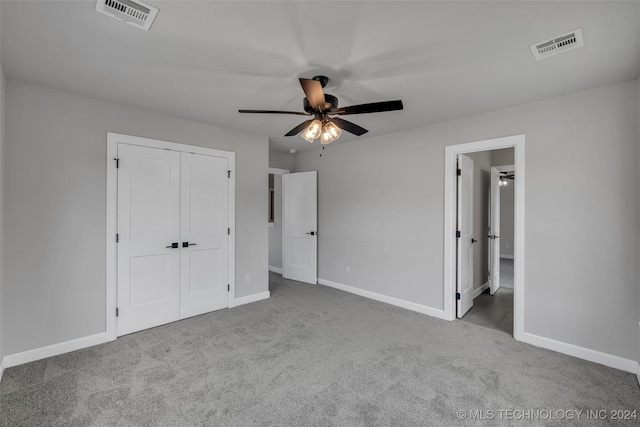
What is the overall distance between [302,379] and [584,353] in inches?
104

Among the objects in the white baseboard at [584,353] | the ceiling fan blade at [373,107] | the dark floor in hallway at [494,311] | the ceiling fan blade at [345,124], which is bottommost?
the dark floor in hallway at [494,311]

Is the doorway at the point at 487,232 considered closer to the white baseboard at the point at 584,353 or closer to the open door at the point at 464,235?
the open door at the point at 464,235

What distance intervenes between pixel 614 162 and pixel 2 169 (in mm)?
5281

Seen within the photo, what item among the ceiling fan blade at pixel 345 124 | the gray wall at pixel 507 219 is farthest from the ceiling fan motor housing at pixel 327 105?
the gray wall at pixel 507 219

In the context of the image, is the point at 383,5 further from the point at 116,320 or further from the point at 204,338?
the point at 116,320

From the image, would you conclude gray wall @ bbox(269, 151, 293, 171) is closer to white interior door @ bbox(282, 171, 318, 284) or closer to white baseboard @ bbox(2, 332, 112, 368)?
white interior door @ bbox(282, 171, 318, 284)

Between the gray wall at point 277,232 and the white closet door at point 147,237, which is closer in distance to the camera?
the white closet door at point 147,237

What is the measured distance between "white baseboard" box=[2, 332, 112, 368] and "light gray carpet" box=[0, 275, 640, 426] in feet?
0.23

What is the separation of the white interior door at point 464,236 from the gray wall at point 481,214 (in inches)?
17.7

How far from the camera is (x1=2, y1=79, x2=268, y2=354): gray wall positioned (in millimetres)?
2420

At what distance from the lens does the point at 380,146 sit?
13.7ft

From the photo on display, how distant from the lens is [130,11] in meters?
1.60

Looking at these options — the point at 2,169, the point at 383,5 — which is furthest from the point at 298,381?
the point at 2,169

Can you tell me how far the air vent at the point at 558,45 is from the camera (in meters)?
1.80
